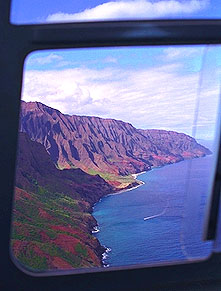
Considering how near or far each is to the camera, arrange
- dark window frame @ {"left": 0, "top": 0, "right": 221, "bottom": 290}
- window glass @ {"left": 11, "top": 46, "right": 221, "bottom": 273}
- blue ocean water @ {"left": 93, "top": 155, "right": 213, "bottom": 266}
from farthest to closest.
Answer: blue ocean water @ {"left": 93, "top": 155, "right": 213, "bottom": 266} → window glass @ {"left": 11, "top": 46, "right": 221, "bottom": 273} → dark window frame @ {"left": 0, "top": 0, "right": 221, "bottom": 290}

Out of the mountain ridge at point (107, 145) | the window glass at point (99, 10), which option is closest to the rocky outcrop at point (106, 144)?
the mountain ridge at point (107, 145)

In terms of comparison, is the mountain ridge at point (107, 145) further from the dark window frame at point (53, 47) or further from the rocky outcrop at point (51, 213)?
the dark window frame at point (53, 47)

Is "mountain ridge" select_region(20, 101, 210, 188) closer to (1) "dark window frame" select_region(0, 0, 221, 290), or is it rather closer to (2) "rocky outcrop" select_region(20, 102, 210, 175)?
(2) "rocky outcrop" select_region(20, 102, 210, 175)

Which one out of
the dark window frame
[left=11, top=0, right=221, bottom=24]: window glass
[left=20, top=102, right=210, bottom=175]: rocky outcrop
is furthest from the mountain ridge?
[left=11, top=0, right=221, bottom=24]: window glass

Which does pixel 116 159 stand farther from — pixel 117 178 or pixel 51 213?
pixel 51 213

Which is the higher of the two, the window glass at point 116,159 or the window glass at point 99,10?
the window glass at point 99,10

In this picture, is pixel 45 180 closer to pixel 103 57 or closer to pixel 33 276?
pixel 33 276
